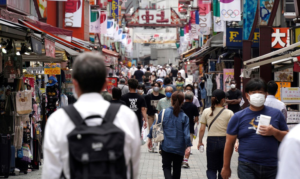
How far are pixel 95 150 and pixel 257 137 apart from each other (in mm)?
2867

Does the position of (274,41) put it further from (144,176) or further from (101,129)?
(101,129)

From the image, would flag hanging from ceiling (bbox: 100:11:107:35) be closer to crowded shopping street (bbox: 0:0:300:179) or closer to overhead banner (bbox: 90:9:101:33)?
overhead banner (bbox: 90:9:101:33)

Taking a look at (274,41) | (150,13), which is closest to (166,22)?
(150,13)

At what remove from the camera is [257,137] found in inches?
210

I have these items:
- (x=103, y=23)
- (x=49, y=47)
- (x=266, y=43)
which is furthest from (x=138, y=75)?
(x=49, y=47)

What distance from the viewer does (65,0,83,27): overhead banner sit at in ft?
68.1

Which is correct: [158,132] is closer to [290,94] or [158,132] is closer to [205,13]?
[290,94]

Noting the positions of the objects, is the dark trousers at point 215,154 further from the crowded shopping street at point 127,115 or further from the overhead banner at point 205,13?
the overhead banner at point 205,13

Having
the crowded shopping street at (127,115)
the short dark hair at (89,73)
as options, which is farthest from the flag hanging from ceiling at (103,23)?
the short dark hair at (89,73)

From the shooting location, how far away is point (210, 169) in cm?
766

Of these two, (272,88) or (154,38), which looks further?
(154,38)

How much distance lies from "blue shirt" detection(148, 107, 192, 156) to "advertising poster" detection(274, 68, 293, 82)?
6759mm

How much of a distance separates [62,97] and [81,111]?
10.9 metres

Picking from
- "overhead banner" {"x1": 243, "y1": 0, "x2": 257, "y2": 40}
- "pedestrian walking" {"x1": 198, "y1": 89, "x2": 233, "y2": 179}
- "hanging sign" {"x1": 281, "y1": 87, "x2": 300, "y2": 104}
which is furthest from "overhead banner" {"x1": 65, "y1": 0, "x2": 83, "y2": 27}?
"pedestrian walking" {"x1": 198, "y1": 89, "x2": 233, "y2": 179}
